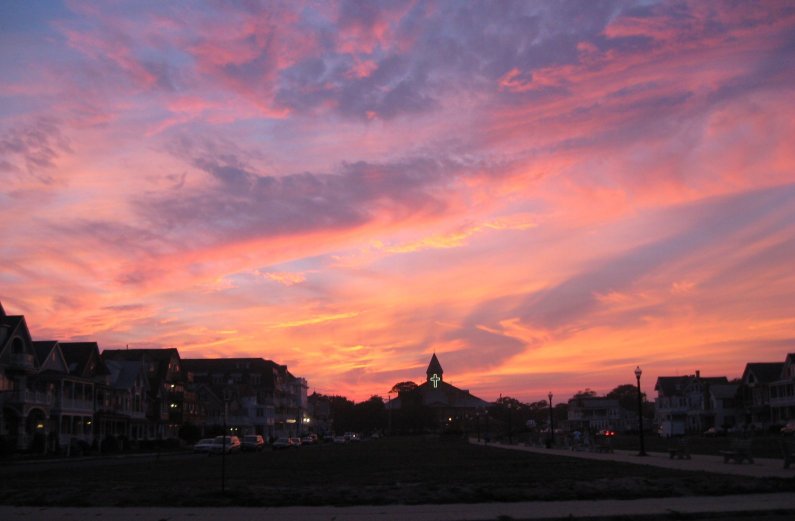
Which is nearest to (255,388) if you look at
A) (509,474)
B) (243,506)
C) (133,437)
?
(133,437)

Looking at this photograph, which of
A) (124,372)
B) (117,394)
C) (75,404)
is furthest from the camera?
(124,372)

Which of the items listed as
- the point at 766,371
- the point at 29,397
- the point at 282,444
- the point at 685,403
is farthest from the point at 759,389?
the point at 29,397

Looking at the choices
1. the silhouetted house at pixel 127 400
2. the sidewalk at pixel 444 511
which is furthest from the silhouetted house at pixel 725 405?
the sidewalk at pixel 444 511

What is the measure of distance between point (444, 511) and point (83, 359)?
73550 millimetres

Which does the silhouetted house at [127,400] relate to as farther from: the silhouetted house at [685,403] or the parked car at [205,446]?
the silhouetted house at [685,403]

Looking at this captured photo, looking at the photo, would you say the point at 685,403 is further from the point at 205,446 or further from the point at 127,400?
the point at 205,446

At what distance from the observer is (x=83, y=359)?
3273 inches

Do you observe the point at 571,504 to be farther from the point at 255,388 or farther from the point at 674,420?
the point at 674,420

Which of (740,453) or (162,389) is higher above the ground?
(162,389)

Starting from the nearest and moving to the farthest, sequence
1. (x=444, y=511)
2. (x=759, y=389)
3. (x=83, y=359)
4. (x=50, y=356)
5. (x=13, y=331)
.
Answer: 1. (x=444, y=511)
2. (x=13, y=331)
3. (x=50, y=356)
4. (x=83, y=359)
5. (x=759, y=389)

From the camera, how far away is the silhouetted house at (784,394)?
106m

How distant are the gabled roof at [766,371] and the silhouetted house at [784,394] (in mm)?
1689

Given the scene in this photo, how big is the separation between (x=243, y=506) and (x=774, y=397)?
109 meters

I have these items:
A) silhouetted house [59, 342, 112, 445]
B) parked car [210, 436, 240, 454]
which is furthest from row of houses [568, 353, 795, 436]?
silhouetted house [59, 342, 112, 445]
